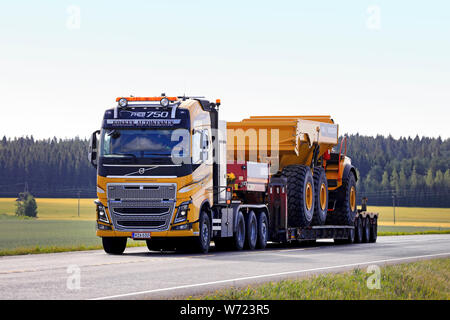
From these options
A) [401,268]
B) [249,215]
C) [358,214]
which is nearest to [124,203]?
[249,215]

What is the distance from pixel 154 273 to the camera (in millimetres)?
16266

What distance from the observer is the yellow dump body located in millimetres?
29141

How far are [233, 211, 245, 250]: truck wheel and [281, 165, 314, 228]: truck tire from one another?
3009 mm

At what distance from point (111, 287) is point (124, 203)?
32.0ft

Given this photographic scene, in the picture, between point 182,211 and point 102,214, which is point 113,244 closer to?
point 102,214

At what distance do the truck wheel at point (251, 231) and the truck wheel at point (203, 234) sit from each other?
2.49 m

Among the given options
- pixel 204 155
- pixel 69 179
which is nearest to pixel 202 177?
pixel 204 155

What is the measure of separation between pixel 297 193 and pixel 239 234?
11.5ft

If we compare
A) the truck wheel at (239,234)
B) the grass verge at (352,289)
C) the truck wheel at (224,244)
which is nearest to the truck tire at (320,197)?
the truck wheel at (239,234)

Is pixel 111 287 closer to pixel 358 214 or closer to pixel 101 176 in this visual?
pixel 101 176

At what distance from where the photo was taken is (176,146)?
22938mm

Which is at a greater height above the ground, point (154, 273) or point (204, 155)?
point (204, 155)

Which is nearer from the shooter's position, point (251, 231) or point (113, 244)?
point (113, 244)

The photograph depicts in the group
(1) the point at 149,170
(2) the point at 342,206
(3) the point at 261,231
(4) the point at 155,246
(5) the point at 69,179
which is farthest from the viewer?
(5) the point at 69,179
